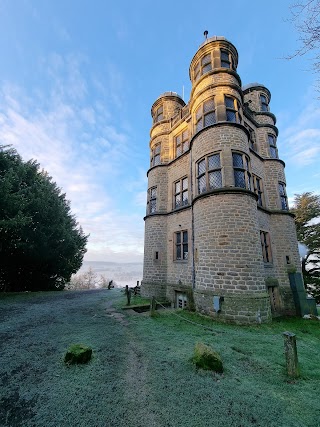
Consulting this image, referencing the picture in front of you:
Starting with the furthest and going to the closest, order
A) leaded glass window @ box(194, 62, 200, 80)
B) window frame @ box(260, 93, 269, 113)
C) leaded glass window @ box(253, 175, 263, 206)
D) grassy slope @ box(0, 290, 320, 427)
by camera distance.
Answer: window frame @ box(260, 93, 269, 113) < leaded glass window @ box(253, 175, 263, 206) < leaded glass window @ box(194, 62, 200, 80) < grassy slope @ box(0, 290, 320, 427)

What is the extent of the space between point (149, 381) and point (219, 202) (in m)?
7.28

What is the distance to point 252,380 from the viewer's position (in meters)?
4.00

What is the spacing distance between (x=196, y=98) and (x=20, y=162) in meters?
14.7

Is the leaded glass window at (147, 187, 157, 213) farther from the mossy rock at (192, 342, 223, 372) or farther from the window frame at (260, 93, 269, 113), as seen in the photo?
the mossy rock at (192, 342, 223, 372)

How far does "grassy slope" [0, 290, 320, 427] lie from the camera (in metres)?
3.00

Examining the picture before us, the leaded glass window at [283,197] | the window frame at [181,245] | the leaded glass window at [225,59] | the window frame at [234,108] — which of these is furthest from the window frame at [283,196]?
the leaded glass window at [225,59]

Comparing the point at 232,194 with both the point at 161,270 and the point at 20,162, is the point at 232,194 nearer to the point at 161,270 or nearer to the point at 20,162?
the point at 161,270

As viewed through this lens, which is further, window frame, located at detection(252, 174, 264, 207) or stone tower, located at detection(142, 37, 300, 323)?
window frame, located at detection(252, 174, 264, 207)

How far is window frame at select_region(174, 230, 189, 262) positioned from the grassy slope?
5.22 m

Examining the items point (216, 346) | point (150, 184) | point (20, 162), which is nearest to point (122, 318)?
point (216, 346)

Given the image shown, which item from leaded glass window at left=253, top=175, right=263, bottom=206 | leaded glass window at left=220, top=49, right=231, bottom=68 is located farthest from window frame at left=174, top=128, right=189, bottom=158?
leaded glass window at left=253, top=175, right=263, bottom=206

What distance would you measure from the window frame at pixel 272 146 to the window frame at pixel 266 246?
19.7 ft

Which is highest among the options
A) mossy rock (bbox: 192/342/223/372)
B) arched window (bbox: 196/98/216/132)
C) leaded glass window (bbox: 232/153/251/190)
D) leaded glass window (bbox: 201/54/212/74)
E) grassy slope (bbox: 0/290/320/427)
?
leaded glass window (bbox: 201/54/212/74)

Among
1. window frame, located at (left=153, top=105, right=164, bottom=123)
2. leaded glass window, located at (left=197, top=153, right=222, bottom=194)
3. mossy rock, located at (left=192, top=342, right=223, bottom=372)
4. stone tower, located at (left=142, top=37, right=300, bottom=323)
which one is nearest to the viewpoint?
mossy rock, located at (left=192, top=342, right=223, bottom=372)
